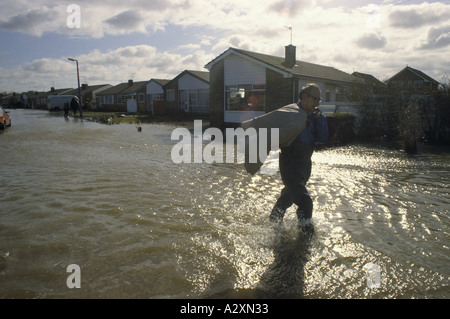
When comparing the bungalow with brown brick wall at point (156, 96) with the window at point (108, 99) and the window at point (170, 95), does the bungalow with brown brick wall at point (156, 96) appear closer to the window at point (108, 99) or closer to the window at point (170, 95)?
A: the window at point (170, 95)

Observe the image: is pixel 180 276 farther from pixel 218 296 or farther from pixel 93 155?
pixel 93 155

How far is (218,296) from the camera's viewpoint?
9.50ft

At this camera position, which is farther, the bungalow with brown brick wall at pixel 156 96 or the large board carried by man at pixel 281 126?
the bungalow with brown brick wall at pixel 156 96

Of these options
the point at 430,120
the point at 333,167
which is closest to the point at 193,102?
the point at 430,120


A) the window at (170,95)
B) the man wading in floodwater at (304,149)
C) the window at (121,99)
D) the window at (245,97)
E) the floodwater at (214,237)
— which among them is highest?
the window at (121,99)

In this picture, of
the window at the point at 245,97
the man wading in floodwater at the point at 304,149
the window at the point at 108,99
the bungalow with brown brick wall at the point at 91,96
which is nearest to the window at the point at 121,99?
the window at the point at 108,99

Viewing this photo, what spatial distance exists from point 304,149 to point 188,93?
3360 centimetres

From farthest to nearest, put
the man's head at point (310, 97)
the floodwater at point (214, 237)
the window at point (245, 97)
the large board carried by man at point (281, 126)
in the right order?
1. the window at point (245, 97)
2. the man's head at point (310, 97)
3. the large board carried by man at point (281, 126)
4. the floodwater at point (214, 237)

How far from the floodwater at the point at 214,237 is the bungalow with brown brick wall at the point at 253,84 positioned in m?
12.2

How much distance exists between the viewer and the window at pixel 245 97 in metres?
20.4

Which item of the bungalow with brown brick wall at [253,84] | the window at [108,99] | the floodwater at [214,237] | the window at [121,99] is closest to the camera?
the floodwater at [214,237]

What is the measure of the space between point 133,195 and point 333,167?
529cm

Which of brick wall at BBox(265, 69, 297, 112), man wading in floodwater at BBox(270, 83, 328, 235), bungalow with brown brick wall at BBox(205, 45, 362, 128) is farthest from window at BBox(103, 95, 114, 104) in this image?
man wading in floodwater at BBox(270, 83, 328, 235)

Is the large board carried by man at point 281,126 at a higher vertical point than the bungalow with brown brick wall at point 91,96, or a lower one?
lower
